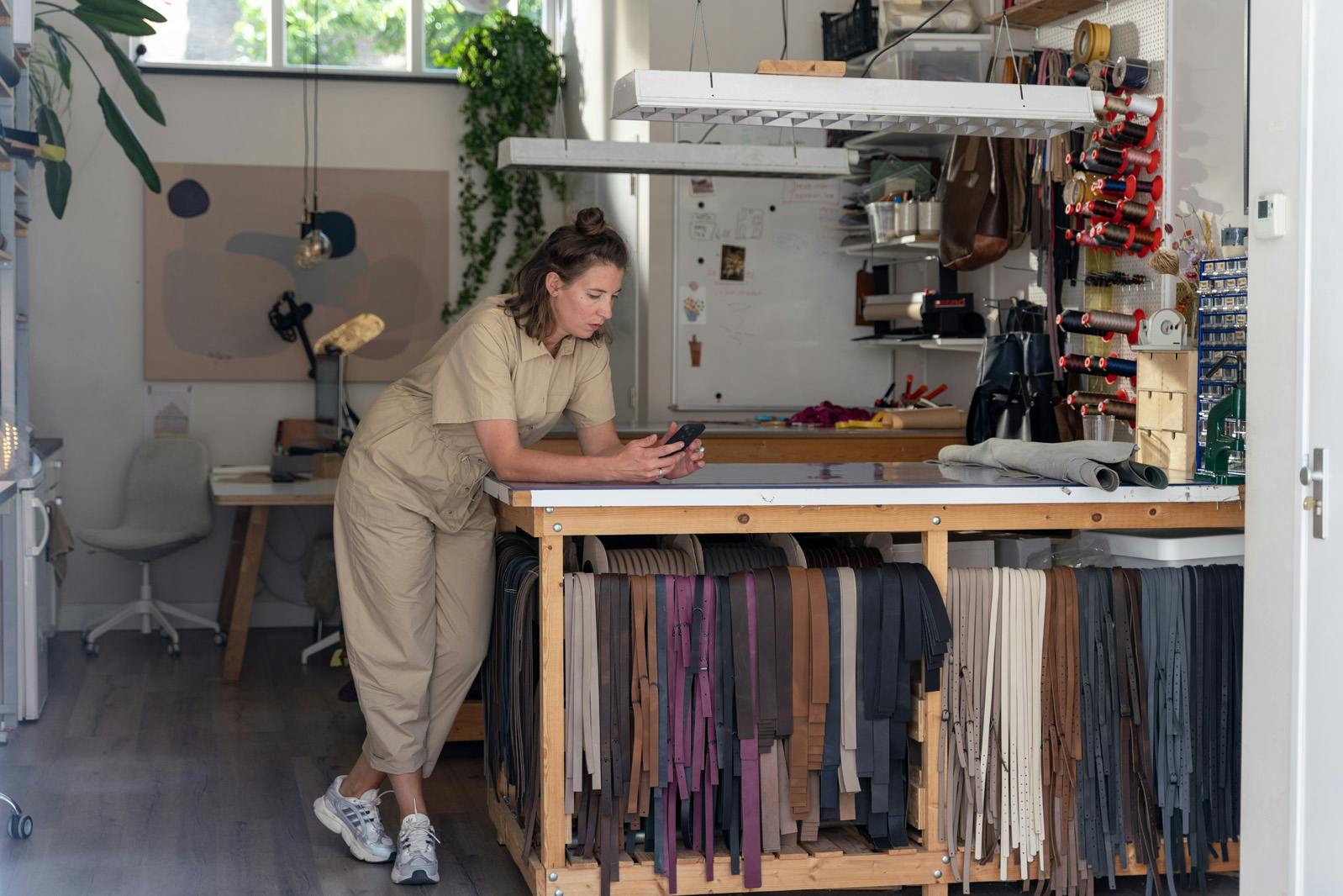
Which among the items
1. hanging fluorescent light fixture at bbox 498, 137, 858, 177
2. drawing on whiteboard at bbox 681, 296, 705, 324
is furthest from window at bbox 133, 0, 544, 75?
hanging fluorescent light fixture at bbox 498, 137, 858, 177

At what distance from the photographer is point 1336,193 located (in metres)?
2.36

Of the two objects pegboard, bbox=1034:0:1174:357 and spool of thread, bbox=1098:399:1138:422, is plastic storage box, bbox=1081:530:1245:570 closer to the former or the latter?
spool of thread, bbox=1098:399:1138:422

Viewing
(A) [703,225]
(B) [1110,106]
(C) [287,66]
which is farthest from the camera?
(C) [287,66]

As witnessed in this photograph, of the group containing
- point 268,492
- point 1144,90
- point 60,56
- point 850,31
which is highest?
point 850,31

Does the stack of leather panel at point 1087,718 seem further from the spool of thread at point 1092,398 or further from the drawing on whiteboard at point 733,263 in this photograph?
the drawing on whiteboard at point 733,263

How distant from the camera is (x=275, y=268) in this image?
7027mm

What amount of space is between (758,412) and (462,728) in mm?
2494

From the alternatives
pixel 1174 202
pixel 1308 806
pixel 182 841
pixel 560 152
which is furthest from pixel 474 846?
pixel 1174 202

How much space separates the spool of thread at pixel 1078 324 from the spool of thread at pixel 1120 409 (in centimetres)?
21

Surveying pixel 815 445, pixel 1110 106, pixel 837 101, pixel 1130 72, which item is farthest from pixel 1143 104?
pixel 815 445

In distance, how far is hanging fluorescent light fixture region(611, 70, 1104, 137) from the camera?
10.7 feet

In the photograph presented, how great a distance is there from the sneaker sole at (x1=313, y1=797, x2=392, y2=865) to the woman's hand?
1126mm

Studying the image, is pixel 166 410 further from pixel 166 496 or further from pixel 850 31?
pixel 850 31

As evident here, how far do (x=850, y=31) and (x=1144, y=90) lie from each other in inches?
74.3
